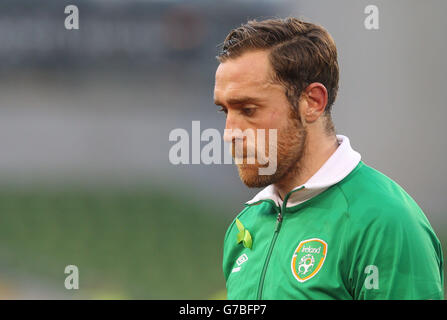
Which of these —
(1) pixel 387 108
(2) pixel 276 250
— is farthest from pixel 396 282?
(1) pixel 387 108

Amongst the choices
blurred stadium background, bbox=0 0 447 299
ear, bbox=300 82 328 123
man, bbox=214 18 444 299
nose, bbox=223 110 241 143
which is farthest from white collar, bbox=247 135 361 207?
blurred stadium background, bbox=0 0 447 299

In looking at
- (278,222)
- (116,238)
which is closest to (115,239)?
(116,238)

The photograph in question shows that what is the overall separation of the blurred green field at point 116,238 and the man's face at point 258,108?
4052 millimetres

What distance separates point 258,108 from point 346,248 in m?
0.42

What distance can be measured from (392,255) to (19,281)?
4847 millimetres

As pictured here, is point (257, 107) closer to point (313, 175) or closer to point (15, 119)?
point (313, 175)

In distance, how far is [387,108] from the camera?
4809mm

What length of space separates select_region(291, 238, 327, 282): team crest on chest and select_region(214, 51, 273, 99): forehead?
414mm

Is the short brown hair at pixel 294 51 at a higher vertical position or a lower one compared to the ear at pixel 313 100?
higher

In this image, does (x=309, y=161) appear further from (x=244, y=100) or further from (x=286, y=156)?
(x=244, y=100)

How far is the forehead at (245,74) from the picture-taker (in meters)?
1.33

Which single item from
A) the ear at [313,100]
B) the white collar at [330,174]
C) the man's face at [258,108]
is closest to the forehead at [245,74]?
the man's face at [258,108]

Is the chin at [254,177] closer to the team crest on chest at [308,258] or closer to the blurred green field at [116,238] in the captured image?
the team crest on chest at [308,258]

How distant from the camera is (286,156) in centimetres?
136
